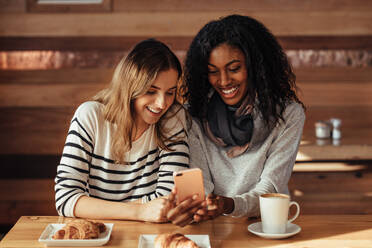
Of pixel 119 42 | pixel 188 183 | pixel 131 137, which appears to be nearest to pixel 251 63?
pixel 131 137

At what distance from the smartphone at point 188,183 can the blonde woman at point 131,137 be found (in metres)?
0.26

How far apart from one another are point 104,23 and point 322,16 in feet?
4.68

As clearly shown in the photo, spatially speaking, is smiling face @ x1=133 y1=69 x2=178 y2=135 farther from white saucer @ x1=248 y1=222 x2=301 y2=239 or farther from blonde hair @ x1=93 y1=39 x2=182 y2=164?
white saucer @ x1=248 y1=222 x2=301 y2=239

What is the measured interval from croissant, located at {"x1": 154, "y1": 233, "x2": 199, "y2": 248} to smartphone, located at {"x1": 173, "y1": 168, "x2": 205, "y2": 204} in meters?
0.17

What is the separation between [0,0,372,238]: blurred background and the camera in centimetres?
302

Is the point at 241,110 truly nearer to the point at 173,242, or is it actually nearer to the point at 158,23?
the point at 173,242

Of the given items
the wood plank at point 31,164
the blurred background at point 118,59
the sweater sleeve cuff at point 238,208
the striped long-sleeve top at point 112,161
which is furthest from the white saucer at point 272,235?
the wood plank at point 31,164

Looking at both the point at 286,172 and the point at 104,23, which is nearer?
the point at 286,172

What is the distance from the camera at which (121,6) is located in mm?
3018

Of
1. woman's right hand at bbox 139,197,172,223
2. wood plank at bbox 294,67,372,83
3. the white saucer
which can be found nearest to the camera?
the white saucer

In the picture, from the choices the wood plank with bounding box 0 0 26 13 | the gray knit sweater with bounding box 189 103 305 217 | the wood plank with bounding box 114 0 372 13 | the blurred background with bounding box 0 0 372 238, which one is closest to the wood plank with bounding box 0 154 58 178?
the blurred background with bounding box 0 0 372 238

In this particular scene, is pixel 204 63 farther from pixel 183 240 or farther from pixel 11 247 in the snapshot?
pixel 11 247

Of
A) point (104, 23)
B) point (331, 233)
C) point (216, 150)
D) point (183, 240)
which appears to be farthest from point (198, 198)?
point (104, 23)

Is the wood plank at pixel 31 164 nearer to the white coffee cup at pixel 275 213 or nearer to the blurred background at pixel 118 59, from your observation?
the blurred background at pixel 118 59
